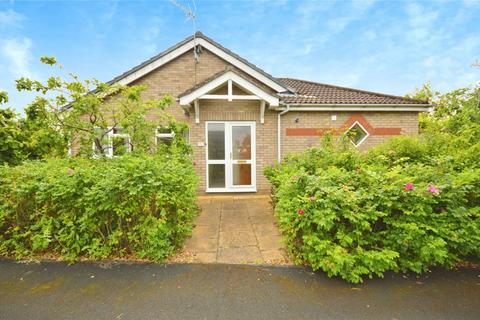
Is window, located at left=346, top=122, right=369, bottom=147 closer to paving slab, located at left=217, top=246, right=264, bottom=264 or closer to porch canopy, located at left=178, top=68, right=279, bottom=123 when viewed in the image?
porch canopy, located at left=178, top=68, right=279, bottom=123

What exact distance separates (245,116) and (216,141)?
1.32m

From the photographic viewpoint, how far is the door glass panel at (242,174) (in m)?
7.58

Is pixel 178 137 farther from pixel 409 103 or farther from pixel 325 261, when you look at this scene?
pixel 409 103

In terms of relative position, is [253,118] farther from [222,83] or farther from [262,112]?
[222,83]

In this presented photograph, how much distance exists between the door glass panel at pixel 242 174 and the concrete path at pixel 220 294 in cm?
452

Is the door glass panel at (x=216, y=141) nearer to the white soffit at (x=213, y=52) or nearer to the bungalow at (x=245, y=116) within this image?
the bungalow at (x=245, y=116)

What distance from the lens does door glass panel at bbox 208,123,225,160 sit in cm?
748

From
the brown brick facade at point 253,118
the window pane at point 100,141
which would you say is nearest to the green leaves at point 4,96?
the window pane at point 100,141

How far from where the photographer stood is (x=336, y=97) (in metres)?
8.39

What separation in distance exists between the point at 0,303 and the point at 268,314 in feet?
9.92

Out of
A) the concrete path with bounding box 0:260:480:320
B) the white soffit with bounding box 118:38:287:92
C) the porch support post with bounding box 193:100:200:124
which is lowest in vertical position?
the concrete path with bounding box 0:260:480:320

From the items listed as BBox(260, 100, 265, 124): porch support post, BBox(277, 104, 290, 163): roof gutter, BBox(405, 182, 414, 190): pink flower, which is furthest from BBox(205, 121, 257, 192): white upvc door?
BBox(405, 182, 414, 190): pink flower

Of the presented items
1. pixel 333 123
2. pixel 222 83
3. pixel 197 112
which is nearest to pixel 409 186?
pixel 333 123

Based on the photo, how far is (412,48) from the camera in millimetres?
10648
